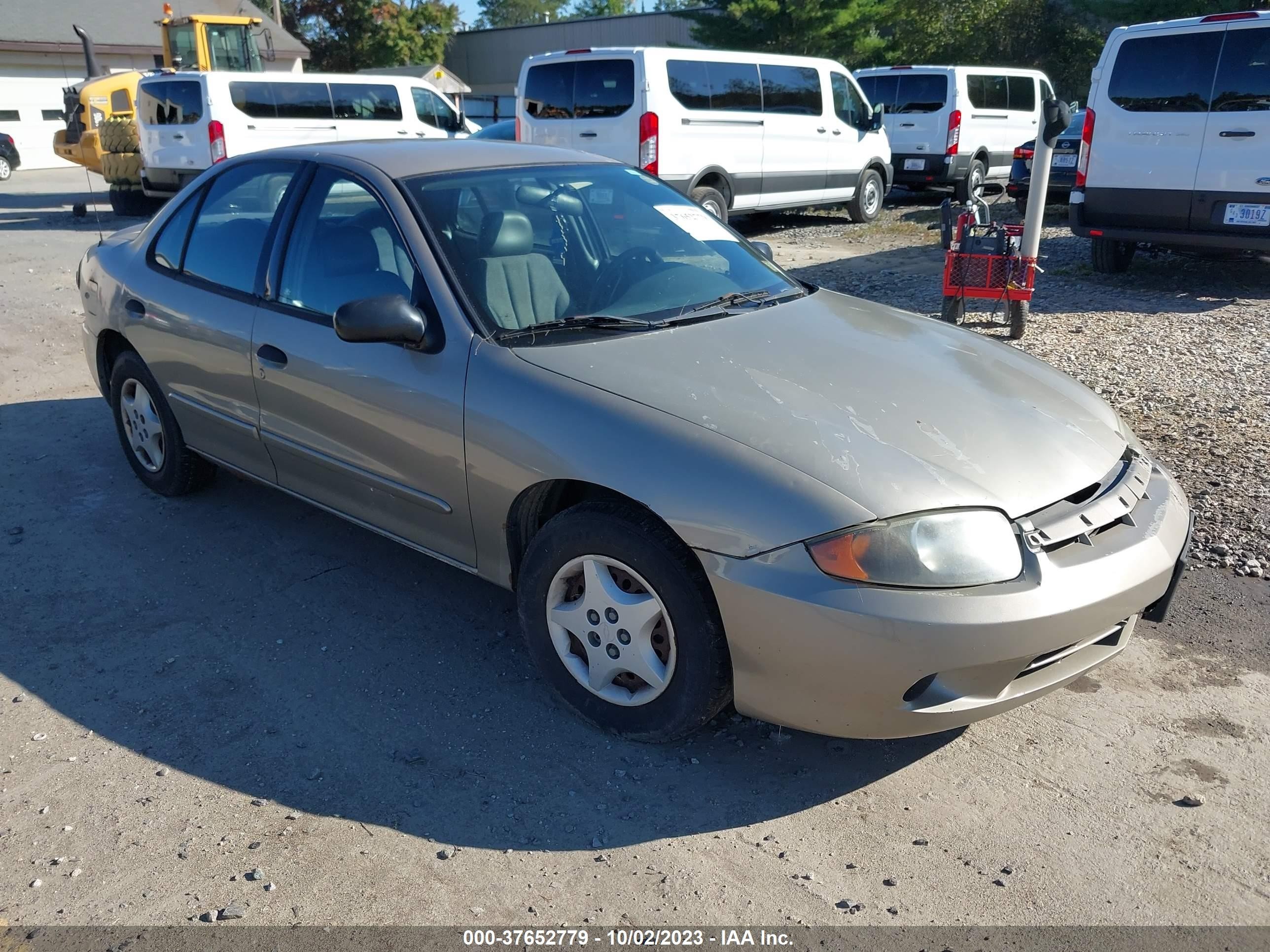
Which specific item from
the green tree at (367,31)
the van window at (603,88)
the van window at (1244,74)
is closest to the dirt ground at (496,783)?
the van window at (1244,74)

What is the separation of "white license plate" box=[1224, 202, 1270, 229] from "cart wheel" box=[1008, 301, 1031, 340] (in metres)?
2.28

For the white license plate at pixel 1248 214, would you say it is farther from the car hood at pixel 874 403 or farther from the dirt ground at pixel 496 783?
the car hood at pixel 874 403

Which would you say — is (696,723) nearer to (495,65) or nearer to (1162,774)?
(1162,774)

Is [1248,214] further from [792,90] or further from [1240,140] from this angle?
[792,90]

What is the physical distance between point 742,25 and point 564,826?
27.7 m

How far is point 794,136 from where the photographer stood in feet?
42.5

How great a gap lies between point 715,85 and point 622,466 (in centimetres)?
1012

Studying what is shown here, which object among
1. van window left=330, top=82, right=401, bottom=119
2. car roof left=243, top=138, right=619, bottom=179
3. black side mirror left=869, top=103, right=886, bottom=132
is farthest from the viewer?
van window left=330, top=82, right=401, bottom=119

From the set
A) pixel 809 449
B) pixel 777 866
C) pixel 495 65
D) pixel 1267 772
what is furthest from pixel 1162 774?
pixel 495 65

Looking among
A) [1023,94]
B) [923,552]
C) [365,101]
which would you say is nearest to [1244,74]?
[923,552]

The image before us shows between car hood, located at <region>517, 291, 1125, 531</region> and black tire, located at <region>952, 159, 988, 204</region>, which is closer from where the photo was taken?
car hood, located at <region>517, 291, 1125, 531</region>

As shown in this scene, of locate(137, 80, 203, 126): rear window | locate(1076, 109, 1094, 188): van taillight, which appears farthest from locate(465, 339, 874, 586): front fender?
locate(137, 80, 203, 126): rear window

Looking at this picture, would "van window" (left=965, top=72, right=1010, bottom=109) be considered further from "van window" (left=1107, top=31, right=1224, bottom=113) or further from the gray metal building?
the gray metal building

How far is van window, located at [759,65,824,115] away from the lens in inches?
499
